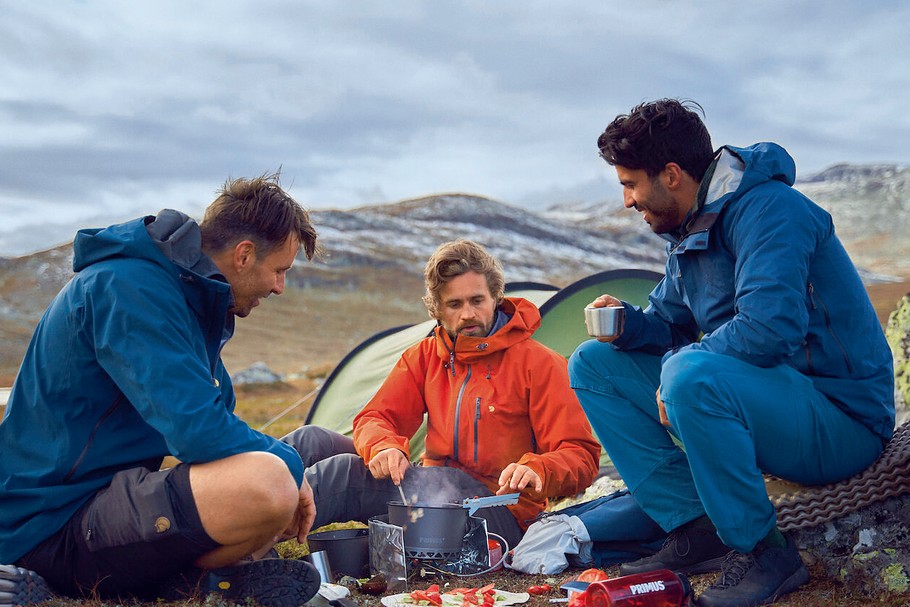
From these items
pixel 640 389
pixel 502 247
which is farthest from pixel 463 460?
pixel 502 247

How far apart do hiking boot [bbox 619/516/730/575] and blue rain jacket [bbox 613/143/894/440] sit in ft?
2.45

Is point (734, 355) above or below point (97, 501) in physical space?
above

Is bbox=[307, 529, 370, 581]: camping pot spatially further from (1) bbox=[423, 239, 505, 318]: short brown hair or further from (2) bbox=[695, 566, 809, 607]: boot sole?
(2) bbox=[695, 566, 809, 607]: boot sole

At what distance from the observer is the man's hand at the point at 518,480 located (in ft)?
12.1

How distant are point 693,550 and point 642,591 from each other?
619mm

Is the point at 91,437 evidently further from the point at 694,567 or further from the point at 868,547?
the point at 868,547

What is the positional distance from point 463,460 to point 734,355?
1.62 m

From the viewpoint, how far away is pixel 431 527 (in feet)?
12.2

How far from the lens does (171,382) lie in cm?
280

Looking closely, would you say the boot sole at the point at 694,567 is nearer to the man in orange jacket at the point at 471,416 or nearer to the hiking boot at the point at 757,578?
the hiking boot at the point at 757,578

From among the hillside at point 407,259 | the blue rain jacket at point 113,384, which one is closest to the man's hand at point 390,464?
the blue rain jacket at point 113,384

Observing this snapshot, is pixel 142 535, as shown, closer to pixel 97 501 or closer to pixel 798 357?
pixel 97 501

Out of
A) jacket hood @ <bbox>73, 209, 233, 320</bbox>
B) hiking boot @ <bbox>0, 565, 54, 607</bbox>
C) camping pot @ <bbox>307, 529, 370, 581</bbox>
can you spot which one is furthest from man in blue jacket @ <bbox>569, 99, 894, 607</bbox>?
hiking boot @ <bbox>0, 565, 54, 607</bbox>

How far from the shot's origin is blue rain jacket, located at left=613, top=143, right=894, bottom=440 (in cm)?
300
